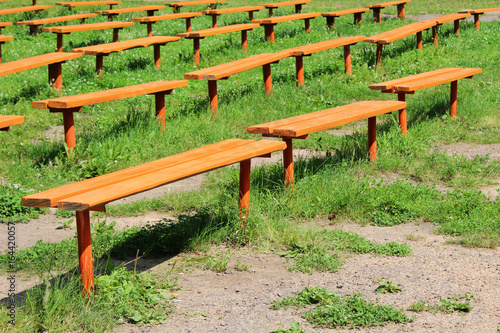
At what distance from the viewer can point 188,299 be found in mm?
4082

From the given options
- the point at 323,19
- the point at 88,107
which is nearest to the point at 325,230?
the point at 88,107

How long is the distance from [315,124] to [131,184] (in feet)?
7.87

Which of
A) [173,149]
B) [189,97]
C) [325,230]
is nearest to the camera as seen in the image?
[325,230]

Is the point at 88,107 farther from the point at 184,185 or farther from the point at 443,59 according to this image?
the point at 443,59

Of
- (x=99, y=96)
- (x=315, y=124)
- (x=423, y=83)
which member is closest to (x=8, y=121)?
(x=99, y=96)

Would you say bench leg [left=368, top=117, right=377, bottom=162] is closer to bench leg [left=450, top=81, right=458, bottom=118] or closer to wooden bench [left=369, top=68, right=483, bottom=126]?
wooden bench [left=369, top=68, right=483, bottom=126]

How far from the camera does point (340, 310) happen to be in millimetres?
3838

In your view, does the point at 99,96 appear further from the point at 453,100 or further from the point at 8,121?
the point at 453,100

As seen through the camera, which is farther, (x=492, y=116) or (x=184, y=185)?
(x=492, y=116)

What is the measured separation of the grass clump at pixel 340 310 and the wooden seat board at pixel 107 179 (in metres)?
1.30

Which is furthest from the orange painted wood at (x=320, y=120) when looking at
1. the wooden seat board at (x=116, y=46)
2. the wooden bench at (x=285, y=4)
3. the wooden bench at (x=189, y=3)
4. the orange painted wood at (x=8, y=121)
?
the wooden bench at (x=189, y=3)

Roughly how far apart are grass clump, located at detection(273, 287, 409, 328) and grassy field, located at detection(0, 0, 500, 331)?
0.50 m

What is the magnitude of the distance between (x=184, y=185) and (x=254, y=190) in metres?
1.10

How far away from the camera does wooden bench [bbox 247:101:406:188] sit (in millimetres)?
5742
